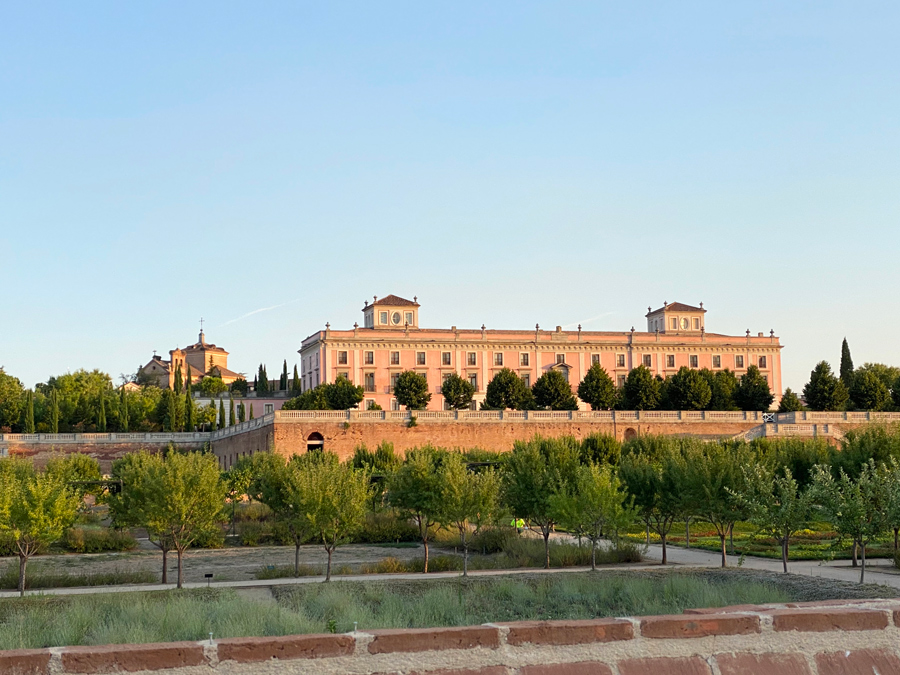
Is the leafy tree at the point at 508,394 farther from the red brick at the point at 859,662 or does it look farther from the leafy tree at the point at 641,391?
the red brick at the point at 859,662

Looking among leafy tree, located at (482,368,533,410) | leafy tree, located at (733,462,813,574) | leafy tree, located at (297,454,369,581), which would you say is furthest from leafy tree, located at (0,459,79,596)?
leafy tree, located at (482,368,533,410)

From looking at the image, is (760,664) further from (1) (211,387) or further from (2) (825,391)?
(1) (211,387)

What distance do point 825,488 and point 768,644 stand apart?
2029cm

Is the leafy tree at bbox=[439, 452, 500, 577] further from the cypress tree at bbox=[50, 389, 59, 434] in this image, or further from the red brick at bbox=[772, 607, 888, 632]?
the cypress tree at bbox=[50, 389, 59, 434]

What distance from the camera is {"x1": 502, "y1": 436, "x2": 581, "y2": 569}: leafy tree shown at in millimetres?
32969

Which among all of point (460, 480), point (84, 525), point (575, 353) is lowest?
point (84, 525)

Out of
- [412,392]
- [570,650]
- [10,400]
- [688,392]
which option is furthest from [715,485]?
[10,400]

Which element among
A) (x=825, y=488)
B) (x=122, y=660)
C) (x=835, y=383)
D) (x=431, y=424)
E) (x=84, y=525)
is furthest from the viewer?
(x=835, y=383)

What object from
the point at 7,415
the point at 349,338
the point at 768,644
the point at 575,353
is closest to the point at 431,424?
the point at 349,338

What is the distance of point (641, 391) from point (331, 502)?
49822 mm

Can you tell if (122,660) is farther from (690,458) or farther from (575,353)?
(575,353)

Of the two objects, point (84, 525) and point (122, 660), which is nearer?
point (122, 660)

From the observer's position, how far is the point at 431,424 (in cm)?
6669

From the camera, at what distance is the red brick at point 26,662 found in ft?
14.7
